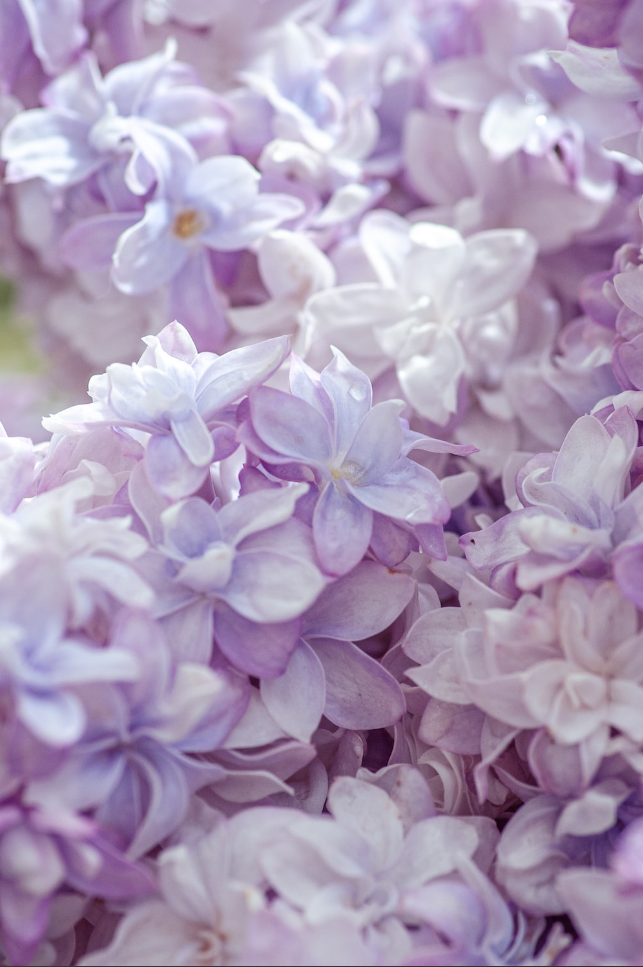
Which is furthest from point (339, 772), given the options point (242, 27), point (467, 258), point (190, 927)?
point (242, 27)

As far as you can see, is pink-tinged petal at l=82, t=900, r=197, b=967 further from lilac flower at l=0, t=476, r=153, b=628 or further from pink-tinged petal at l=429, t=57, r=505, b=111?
pink-tinged petal at l=429, t=57, r=505, b=111

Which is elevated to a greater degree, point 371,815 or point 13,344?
point 371,815

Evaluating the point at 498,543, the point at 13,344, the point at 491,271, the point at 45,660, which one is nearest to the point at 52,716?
the point at 45,660

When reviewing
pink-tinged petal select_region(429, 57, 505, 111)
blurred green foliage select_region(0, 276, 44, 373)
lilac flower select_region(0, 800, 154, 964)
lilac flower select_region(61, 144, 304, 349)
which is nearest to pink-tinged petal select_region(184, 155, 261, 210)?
lilac flower select_region(61, 144, 304, 349)

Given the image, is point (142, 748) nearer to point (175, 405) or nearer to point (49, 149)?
point (175, 405)

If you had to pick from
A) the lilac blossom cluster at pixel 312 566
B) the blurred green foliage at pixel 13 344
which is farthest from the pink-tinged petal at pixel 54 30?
the blurred green foliage at pixel 13 344

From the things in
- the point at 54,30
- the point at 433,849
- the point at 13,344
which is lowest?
the point at 13,344

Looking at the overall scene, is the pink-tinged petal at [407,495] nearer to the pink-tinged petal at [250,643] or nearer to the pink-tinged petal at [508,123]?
the pink-tinged petal at [250,643]
